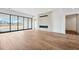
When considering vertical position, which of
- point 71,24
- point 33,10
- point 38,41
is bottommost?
point 38,41

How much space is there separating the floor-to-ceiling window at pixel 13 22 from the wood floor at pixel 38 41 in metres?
0.18

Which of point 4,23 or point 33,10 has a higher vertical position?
point 33,10

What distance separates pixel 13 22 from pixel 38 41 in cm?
94

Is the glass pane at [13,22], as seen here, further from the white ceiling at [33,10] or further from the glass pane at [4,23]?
the white ceiling at [33,10]

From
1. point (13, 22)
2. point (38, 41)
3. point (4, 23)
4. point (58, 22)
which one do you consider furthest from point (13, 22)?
point (58, 22)

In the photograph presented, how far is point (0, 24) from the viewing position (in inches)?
95.0

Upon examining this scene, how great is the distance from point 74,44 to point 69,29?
0.45 meters

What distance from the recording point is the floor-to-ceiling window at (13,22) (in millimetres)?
2432

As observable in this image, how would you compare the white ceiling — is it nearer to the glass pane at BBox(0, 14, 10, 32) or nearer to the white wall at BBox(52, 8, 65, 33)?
the white wall at BBox(52, 8, 65, 33)

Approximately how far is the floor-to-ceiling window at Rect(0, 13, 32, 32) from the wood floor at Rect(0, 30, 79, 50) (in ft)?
0.59

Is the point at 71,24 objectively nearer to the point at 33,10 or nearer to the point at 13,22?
the point at 33,10

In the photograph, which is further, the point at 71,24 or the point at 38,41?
the point at 71,24

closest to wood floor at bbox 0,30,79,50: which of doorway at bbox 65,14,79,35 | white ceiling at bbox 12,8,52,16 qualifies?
doorway at bbox 65,14,79,35

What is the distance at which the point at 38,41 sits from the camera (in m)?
2.41
